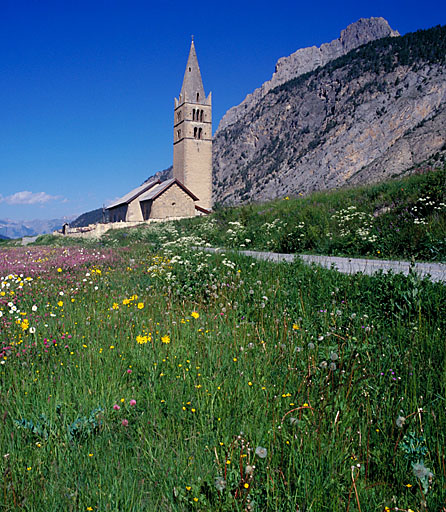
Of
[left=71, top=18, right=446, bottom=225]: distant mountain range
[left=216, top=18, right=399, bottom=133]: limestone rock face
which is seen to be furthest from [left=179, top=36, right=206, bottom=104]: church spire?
[left=216, top=18, right=399, bottom=133]: limestone rock face

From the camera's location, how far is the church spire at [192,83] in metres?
55.8

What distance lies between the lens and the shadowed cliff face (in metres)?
50.5

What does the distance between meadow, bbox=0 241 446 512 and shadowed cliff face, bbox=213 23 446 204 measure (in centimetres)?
3552

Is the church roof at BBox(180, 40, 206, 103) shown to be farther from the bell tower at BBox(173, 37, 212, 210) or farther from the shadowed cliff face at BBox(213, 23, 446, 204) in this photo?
the shadowed cliff face at BBox(213, 23, 446, 204)

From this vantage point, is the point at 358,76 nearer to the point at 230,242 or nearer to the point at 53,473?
the point at 230,242

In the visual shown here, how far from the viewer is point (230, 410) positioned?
8.47 feet

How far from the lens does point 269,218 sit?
15.5 metres

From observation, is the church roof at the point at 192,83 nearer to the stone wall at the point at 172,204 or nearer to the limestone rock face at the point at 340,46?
the stone wall at the point at 172,204

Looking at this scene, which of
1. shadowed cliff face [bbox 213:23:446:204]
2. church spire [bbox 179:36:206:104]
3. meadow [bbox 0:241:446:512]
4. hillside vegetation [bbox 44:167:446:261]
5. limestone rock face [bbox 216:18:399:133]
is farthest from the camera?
limestone rock face [bbox 216:18:399:133]

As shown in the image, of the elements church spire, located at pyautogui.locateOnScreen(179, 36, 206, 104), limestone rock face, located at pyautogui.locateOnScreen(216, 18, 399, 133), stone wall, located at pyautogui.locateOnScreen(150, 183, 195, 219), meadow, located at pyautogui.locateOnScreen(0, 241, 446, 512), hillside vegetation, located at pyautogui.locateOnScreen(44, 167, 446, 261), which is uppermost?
limestone rock face, located at pyautogui.locateOnScreen(216, 18, 399, 133)

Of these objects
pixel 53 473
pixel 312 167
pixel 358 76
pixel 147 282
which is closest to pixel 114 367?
pixel 53 473

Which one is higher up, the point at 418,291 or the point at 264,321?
the point at 418,291

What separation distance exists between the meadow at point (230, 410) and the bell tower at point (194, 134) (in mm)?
53768

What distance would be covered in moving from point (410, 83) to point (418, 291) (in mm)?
74331
